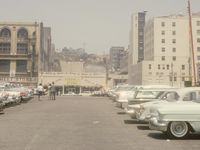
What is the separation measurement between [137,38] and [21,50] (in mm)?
61658

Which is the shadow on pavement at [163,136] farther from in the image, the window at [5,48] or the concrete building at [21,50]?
the window at [5,48]

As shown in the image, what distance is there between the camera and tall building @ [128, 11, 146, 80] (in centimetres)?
17512

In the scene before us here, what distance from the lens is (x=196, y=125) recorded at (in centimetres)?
1380

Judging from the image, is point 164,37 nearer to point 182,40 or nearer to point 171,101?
point 182,40

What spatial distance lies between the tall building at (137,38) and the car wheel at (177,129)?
159885 mm

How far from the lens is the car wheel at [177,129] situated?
1388 cm

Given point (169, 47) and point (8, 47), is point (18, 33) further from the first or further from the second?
point (169, 47)

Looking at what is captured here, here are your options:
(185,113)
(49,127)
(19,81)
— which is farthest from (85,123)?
(19,81)

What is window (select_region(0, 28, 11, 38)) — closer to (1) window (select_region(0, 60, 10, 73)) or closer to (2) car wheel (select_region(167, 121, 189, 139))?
(1) window (select_region(0, 60, 10, 73))

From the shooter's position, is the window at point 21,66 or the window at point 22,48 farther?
the window at point 21,66

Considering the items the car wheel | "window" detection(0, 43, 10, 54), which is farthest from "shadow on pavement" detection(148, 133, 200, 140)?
"window" detection(0, 43, 10, 54)

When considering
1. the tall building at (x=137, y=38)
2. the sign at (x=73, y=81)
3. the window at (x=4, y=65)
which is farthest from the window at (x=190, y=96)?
the tall building at (x=137, y=38)

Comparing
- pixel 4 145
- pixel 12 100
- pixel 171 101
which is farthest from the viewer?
pixel 12 100

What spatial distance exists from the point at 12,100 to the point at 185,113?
21060 mm
